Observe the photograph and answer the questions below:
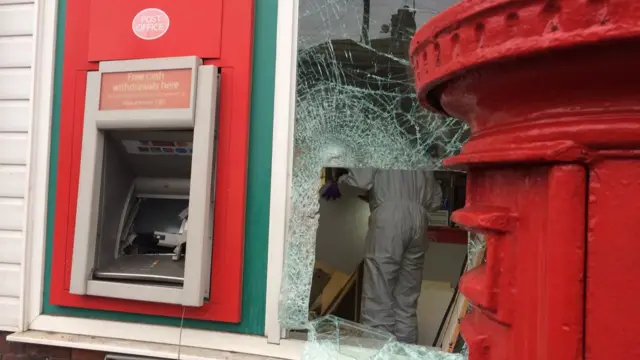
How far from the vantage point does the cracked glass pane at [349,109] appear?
7.27 feet

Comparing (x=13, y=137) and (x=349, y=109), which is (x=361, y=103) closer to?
(x=349, y=109)

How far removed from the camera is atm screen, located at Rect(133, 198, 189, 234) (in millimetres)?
2375

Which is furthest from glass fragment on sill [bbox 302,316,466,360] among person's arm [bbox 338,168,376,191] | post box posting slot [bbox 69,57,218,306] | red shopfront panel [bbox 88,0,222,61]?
red shopfront panel [bbox 88,0,222,61]

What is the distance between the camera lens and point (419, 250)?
128 inches

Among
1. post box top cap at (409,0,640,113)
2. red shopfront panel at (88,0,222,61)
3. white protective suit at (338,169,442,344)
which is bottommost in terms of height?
white protective suit at (338,169,442,344)

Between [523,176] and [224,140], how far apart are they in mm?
1764

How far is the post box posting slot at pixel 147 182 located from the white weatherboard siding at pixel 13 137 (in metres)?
0.54

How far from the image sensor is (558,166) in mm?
611

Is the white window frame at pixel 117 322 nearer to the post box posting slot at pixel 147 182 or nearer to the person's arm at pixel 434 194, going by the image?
the post box posting slot at pixel 147 182

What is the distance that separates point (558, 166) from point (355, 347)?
5.79 ft

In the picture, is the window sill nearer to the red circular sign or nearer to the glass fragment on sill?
the glass fragment on sill

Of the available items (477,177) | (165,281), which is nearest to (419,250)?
(165,281)

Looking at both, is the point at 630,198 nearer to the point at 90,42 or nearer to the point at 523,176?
the point at 523,176

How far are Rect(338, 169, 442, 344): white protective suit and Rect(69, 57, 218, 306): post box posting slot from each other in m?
1.32
